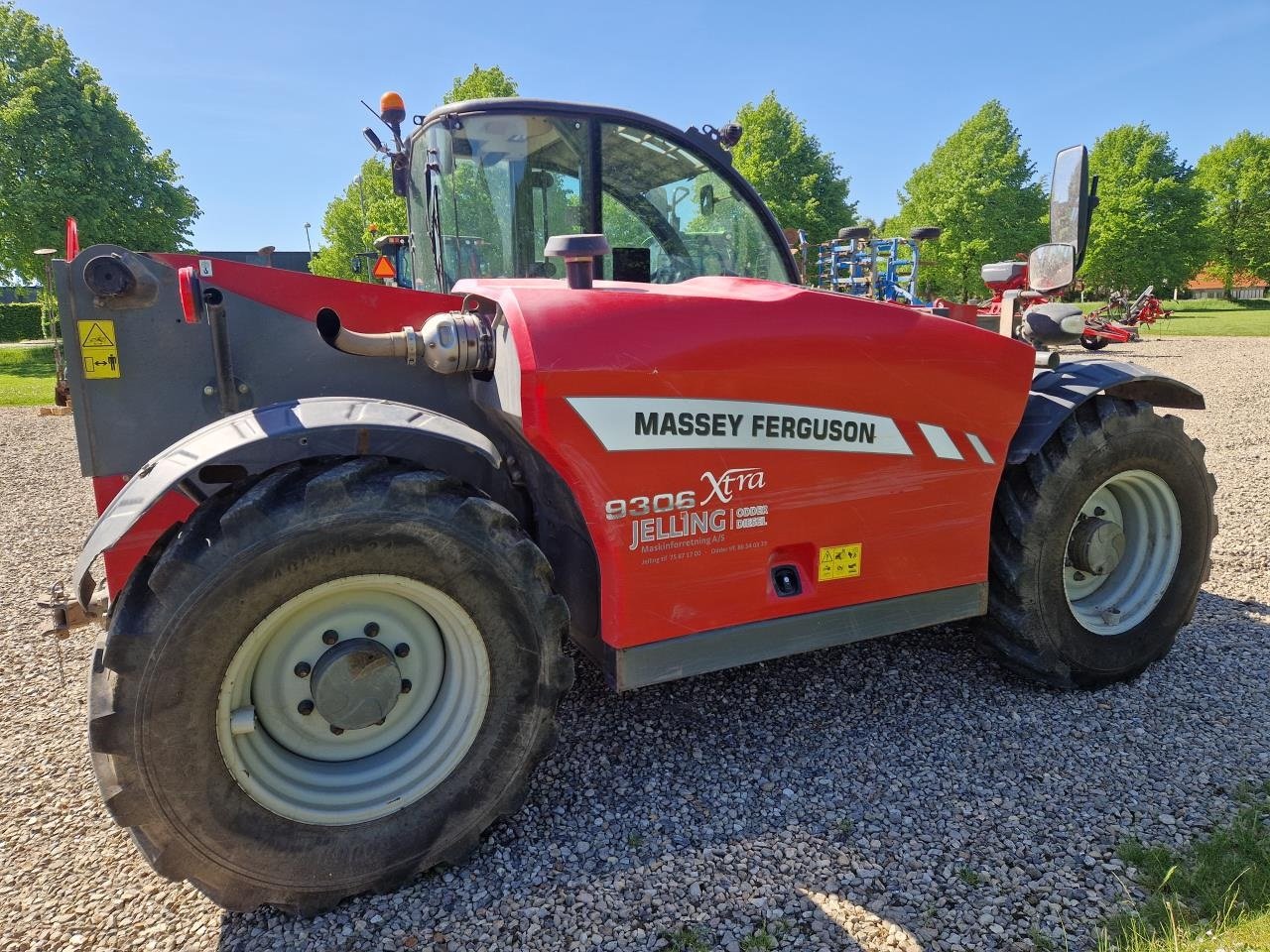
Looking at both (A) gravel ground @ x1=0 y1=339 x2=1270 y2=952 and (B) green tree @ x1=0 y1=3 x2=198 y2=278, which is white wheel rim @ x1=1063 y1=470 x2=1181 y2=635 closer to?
(A) gravel ground @ x1=0 y1=339 x2=1270 y2=952

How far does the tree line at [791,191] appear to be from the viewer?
22.5 meters

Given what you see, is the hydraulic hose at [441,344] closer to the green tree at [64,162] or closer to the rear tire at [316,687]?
the rear tire at [316,687]

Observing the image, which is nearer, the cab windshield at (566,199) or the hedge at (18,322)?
Answer: the cab windshield at (566,199)

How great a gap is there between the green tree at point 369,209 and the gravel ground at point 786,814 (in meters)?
7.70

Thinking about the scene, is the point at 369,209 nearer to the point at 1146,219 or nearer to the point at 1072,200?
the point at 1072,200

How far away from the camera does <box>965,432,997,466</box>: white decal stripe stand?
299 cm

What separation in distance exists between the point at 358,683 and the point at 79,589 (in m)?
0.92

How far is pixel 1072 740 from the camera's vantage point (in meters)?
3.07

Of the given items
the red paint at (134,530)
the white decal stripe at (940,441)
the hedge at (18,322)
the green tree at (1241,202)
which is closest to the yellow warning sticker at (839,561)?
the white decal stripe at (940,441)

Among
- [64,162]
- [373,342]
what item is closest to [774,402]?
[373,342]

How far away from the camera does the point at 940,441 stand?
2.91m

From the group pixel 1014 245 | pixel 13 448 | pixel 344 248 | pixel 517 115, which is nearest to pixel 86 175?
pixel 344 248

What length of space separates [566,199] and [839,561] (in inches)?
73.6

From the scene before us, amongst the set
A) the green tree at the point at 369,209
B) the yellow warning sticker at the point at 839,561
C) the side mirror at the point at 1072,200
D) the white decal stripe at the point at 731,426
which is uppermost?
the green tree at the point at 369,209
